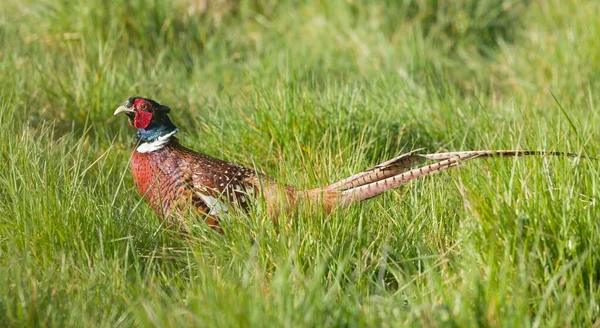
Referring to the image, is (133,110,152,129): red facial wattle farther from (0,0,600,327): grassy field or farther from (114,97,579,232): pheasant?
(0,0,600,327): grassy field

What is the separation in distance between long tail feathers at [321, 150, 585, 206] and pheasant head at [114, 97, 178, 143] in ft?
2.66

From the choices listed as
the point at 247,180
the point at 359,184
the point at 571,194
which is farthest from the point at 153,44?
the point at 571,194

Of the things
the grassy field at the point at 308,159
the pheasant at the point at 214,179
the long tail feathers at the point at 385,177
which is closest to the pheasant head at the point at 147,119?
the pheasant at the point at 214,179

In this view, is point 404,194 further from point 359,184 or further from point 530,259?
point 530,259

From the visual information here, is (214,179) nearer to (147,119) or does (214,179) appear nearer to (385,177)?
(147,119)

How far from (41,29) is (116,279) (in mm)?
3206

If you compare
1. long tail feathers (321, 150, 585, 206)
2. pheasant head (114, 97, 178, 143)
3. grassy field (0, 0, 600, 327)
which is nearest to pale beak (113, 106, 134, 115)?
pheasant head (114, 97, 178, 143)

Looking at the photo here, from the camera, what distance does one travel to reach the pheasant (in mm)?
3227

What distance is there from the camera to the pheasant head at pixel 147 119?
379 cm

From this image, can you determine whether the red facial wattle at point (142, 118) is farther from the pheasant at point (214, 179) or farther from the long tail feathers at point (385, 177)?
the long tail feathers at point (385, 177)

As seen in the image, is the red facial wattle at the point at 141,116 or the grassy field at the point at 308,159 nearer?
the grassy field at the point at 308,159

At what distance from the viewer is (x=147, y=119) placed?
382cm

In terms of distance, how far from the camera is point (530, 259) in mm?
2646

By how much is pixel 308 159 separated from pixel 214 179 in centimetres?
48
